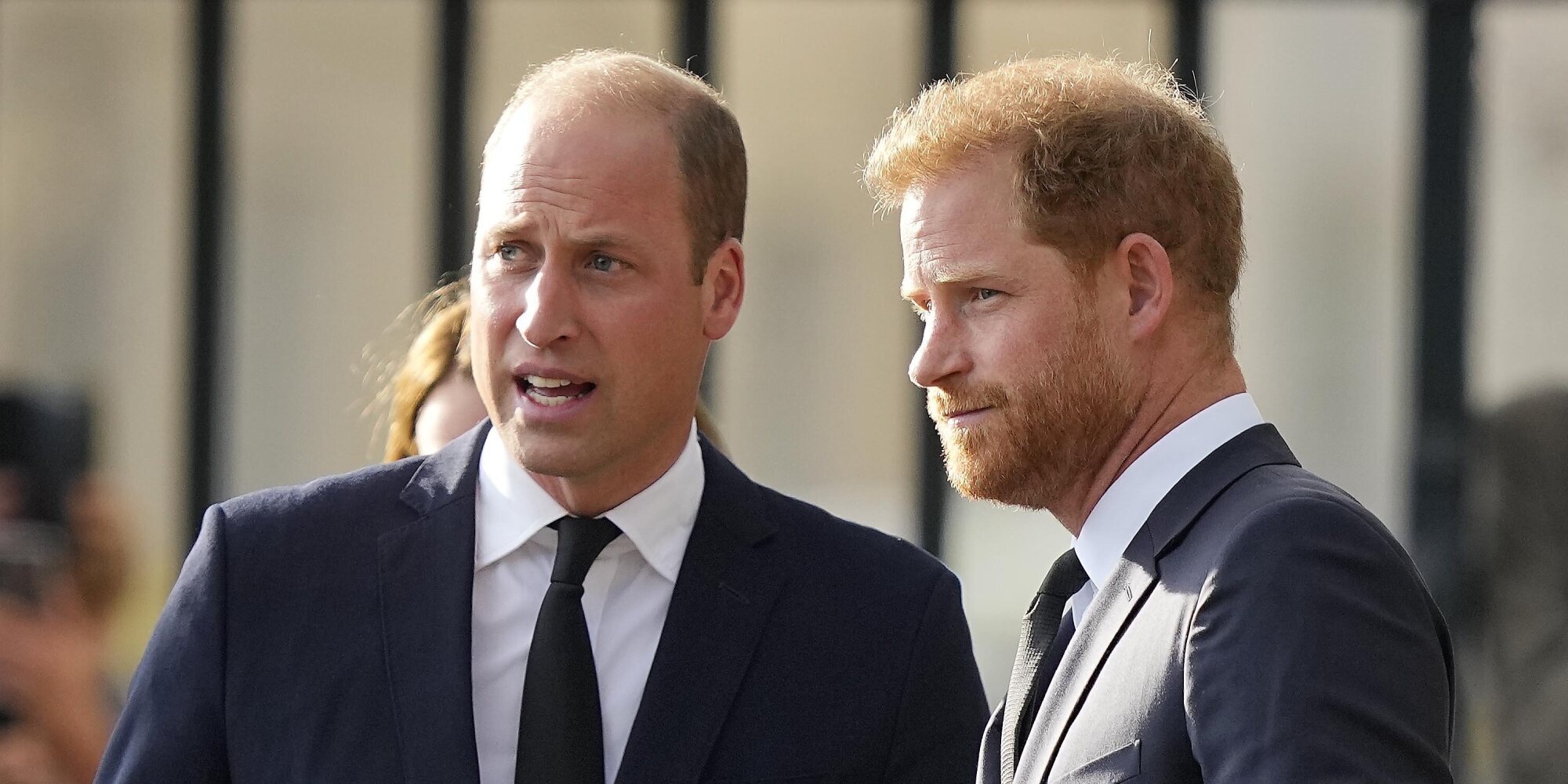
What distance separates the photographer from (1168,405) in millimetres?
2016

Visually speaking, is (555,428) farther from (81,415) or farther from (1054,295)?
(81,415)

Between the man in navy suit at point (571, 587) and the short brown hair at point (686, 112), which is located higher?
the short brown hair at point (686, 112)

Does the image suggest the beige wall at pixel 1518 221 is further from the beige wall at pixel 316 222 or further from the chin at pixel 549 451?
the chin at pixel 549 451

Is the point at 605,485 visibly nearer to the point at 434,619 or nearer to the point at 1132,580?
the point at 434,619

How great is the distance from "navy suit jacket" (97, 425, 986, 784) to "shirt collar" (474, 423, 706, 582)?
2 cm

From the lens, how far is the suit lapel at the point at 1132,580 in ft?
6.08

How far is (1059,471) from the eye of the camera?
2.06m

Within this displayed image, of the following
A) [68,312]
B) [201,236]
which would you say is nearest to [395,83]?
[201,236]

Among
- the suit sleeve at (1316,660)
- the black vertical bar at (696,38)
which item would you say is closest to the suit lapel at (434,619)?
the suit sleeve at (1316,660)

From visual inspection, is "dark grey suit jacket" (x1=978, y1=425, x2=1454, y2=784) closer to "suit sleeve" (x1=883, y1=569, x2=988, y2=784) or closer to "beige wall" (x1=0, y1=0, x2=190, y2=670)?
"suit sleeve" (x1=883, y1=569, x2=988, y2=784)

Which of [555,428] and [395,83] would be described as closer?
[555,428]

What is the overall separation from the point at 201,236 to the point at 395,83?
84 centimetres

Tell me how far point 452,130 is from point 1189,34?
8.55ft

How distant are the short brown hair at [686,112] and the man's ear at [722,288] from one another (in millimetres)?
16
